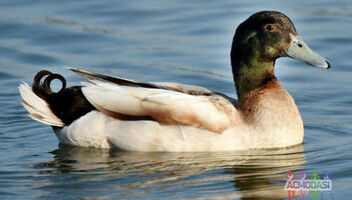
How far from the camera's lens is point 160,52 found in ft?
43.5

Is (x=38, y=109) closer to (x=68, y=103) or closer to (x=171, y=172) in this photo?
(x=68, y=103)

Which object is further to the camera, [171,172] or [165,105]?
[165,105]

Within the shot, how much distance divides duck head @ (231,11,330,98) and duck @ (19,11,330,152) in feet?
0.04

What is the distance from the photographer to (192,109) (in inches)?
337

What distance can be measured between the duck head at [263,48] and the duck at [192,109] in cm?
1

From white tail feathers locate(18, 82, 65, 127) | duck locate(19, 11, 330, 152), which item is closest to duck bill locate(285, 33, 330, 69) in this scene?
duck locate(19, 11, 330, 152)

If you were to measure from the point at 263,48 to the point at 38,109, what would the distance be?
2562 mm

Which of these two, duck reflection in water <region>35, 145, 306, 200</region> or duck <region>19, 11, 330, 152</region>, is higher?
duck <region>19, 11, 330, 152</region>

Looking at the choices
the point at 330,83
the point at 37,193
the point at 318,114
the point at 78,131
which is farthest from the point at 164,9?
the point at 37,193

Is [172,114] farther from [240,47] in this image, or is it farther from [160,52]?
[160,52]

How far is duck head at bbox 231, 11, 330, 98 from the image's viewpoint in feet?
29.3

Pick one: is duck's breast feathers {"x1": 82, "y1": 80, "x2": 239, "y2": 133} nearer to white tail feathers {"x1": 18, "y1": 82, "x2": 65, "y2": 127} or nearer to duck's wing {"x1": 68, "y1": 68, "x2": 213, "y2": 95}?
duck's wing {"x1": 68, "y1": 68, "x2": 213, "y2": 95}

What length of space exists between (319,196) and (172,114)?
1.92 meters

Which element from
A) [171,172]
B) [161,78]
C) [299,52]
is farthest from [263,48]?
[161,78]
